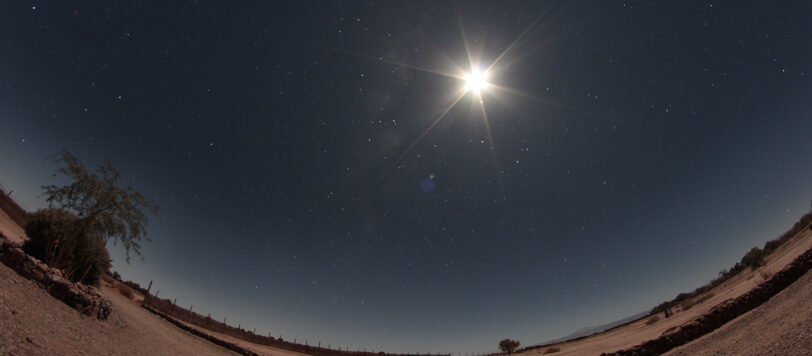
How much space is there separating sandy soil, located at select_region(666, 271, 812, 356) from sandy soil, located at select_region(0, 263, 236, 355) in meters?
14.9

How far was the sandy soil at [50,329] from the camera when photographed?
19.4ft

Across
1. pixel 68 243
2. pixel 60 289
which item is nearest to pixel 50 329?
pixel 60 289

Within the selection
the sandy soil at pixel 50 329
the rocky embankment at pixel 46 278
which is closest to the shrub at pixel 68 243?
the rocky embankment at pixel 46 278

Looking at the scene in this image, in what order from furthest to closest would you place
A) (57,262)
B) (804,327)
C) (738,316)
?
1. (57,262)
2. (738,316)
3. (804,327)

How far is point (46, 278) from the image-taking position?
31.2 feet

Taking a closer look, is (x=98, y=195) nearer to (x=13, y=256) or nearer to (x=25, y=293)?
(x=13, y=256)

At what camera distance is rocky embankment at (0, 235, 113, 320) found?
924cm

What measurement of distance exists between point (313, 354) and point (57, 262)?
34807 millimetres

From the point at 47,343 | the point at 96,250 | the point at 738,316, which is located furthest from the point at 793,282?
the point at 96,250

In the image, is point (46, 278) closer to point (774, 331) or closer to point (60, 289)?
point (60, 289)

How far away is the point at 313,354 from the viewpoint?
3997 centimetres

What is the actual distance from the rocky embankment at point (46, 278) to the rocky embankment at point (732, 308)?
2082 centimetres

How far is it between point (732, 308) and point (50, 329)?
21214mm

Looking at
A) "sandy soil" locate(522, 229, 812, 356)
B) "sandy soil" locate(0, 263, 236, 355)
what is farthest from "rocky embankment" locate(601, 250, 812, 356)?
"sandy soil" locate(0, 263, 236, 355)
